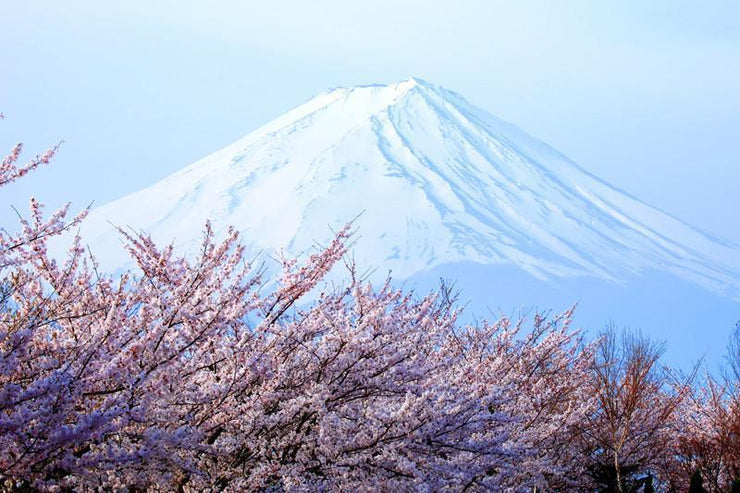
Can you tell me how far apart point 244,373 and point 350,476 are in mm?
1598

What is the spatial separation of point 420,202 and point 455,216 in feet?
22.3

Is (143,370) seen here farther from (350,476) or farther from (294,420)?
(350,476)

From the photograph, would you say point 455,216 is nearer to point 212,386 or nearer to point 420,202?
point 420,202

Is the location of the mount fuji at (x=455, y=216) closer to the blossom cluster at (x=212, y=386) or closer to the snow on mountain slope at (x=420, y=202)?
the snow on mountain slope at (x=420, y=202)

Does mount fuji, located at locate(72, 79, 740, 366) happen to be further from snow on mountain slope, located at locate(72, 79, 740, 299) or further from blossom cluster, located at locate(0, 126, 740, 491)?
blossom cluster, located at locate(0, 126, 740, 491)

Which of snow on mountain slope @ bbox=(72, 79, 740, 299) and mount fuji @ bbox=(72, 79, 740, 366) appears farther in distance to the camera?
snow on mountain slope @ bbox=(72, 79, 740, 299)

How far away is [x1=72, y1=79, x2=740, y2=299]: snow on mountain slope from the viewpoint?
359 feet

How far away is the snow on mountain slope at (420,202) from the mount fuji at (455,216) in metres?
0.23

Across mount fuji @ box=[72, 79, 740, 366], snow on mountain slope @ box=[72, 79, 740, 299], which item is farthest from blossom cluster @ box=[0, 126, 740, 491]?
snow on mountain slope @ box=[72, 79, 740, 299]

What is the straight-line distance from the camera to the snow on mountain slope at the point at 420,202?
110 m

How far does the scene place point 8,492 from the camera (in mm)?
5770

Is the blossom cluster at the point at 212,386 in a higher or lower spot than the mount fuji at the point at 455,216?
lower

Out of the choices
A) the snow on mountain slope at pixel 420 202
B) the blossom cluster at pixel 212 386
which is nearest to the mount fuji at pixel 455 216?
the snow on mountain slope at pixel 420 202

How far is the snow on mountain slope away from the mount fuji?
0.77 ft
